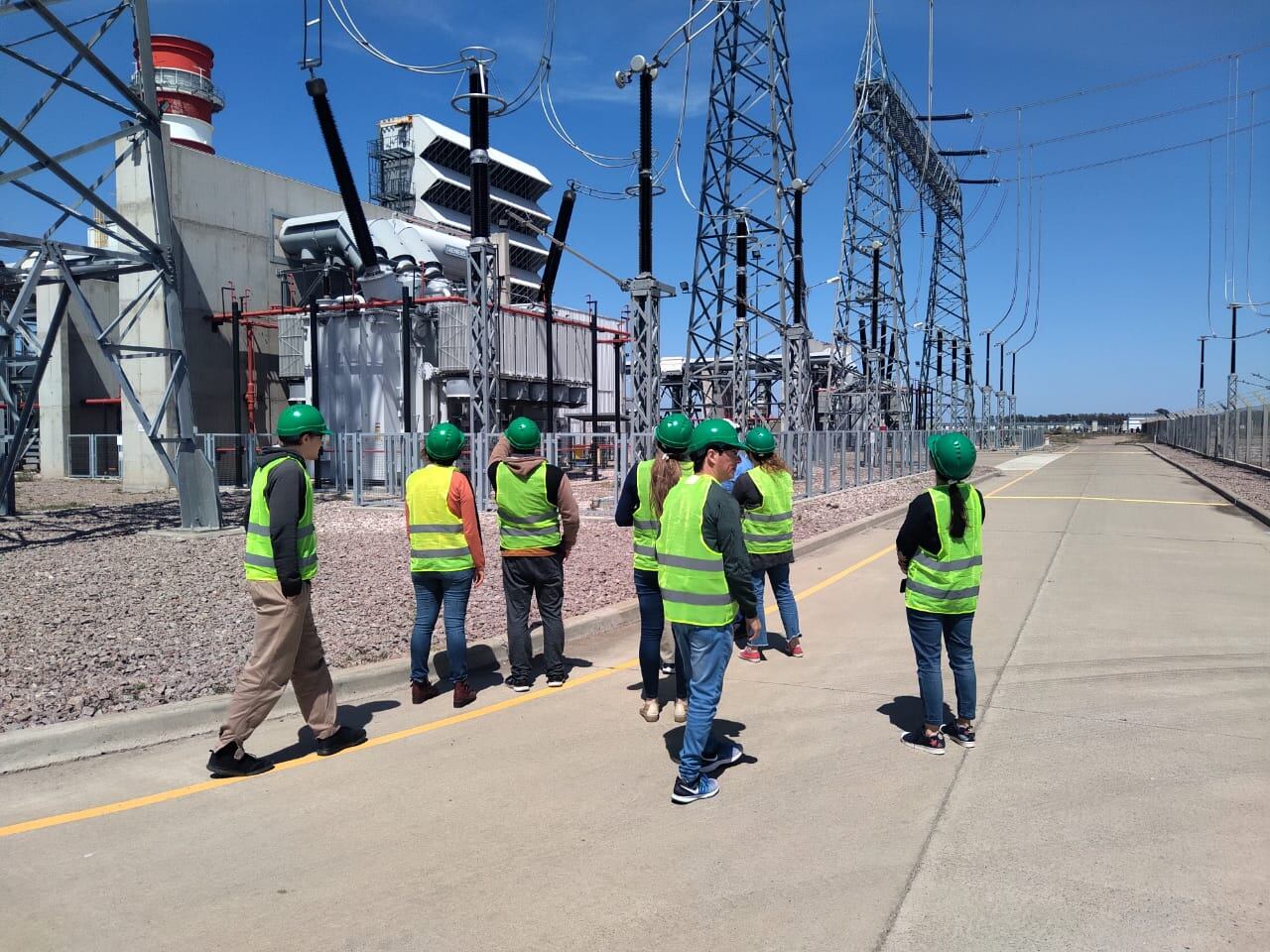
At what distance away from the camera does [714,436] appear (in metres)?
4.75

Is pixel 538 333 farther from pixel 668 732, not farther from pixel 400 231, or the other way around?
pixel 668 732

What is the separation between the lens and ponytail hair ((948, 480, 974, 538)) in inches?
203

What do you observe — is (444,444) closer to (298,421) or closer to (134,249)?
(298,421)

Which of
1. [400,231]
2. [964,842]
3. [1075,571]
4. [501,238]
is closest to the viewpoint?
[964,842]

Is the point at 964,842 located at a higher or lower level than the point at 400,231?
lower

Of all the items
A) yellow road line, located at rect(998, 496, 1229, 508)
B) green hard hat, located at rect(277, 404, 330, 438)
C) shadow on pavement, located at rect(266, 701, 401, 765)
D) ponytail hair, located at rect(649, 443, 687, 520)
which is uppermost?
green hard hat, located at rect(277, 404, 330, 438)

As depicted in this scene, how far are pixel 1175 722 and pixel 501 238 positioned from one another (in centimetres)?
2250

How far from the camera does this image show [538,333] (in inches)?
1194

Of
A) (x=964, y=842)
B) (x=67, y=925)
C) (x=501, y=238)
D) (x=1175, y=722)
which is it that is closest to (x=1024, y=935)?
(x=964, y=842)

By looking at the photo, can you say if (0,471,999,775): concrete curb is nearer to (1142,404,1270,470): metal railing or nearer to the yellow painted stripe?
the yellow painted stripe

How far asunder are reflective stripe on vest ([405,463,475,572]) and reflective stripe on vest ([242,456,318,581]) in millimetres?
1155

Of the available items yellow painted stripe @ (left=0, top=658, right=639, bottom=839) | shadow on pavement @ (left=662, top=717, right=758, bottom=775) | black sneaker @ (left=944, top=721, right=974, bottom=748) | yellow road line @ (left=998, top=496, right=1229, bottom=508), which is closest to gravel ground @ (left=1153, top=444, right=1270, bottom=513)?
yellow road line @ (left=998, top=496, right=1229, bottom=508)

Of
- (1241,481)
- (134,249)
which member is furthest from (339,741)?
(1241,481)

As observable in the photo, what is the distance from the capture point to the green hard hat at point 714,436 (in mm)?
4738
